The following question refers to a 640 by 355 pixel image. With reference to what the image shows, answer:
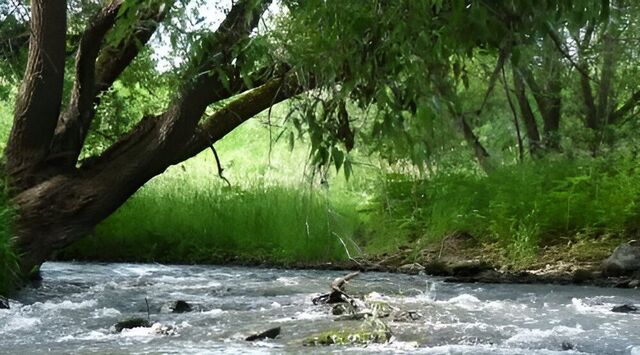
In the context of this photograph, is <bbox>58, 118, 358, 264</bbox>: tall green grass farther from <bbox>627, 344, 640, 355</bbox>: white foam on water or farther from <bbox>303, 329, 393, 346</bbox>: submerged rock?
<bbox>627, 344, 640, 355</bbox>: white foam on water

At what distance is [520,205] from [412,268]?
170cm

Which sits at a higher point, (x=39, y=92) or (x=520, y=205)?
(x=39, y=92)

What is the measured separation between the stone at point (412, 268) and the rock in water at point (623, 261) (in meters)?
2.35

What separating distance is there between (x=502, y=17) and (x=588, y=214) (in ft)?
28.9

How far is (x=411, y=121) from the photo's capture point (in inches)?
123

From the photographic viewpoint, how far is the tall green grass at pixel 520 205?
37.3 ft

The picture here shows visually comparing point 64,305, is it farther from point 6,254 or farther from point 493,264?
point 493,264

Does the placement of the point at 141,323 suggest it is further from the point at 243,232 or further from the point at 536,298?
the point at 243,232

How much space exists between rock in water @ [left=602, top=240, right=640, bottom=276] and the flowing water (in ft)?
2.34

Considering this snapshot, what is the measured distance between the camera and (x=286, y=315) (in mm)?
7531

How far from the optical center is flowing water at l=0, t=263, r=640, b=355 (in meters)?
6.07

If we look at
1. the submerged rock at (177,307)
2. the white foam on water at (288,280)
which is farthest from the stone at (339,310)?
the white foam on water at (288,280)

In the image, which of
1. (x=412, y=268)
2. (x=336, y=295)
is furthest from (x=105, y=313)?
(x=412, y=268)

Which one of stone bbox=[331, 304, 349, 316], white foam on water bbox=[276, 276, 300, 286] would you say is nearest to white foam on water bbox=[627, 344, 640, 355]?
stone bbox=[331, 304, 349, 316]
